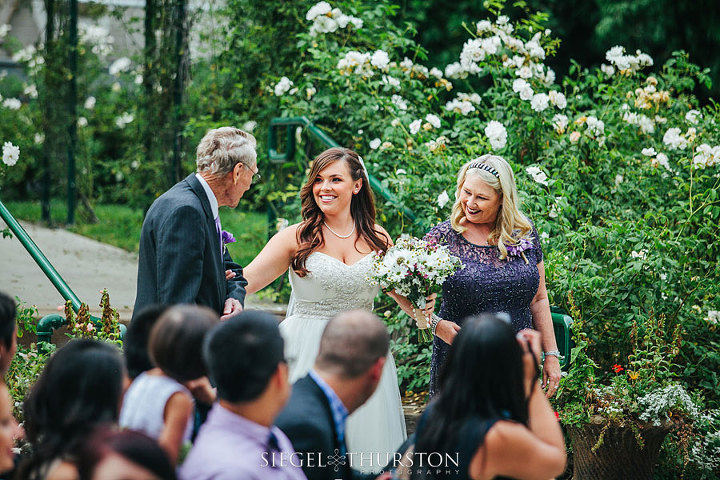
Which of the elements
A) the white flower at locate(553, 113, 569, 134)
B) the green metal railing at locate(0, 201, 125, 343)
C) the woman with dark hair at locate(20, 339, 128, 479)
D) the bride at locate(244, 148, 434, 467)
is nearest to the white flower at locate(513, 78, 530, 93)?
the white flower at locate(553, 113, 569, 134)

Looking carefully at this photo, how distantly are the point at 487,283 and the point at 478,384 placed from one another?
144 cm

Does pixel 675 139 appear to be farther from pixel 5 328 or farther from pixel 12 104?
pixel 12 104

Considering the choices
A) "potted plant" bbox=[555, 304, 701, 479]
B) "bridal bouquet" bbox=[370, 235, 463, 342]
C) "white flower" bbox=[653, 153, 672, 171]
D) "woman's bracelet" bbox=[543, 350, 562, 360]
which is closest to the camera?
"bridal bouquet" bbox=[370, 235, 463, 342]

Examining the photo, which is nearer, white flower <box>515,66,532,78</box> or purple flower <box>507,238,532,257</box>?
purple flower <box>507,238,532,257</box>

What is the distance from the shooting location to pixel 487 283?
3668 mm

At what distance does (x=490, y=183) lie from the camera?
3.71 meters

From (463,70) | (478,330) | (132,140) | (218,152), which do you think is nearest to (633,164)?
(463,70)

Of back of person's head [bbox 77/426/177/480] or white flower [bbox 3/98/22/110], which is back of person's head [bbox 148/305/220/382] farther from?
white flower [bbox 3/98/22/110]

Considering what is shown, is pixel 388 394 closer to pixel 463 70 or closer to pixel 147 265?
pixel 147 265

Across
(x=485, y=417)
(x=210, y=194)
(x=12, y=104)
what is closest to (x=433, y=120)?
(x=210, y=194)

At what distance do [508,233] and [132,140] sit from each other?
623 cm

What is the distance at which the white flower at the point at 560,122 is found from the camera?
529 cm

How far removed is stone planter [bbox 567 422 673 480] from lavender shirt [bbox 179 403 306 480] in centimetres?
250

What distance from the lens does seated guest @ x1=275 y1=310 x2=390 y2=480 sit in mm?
2281
